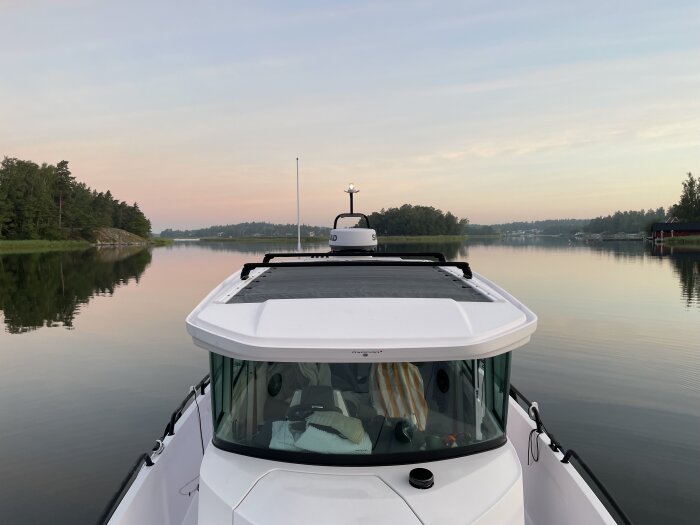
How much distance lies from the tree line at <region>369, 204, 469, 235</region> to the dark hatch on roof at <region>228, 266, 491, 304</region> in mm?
164713

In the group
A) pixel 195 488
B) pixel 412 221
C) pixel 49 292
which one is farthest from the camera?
pixel 412 221

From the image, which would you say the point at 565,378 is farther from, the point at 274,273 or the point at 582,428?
the point at 274,273

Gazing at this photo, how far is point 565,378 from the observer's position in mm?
12859

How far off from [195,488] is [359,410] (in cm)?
311

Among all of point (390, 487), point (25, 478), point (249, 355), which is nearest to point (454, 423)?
point (390, 487)

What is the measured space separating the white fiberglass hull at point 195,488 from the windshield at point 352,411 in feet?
4.24

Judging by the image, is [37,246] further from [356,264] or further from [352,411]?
[352,411]

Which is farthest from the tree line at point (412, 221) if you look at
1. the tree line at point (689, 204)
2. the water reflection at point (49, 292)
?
the water reflection at point (49, 292)

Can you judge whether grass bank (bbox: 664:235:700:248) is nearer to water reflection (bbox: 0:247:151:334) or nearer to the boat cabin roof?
water reflection (bbox: 0:247:151:334)

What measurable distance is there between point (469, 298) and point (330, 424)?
1.57 m

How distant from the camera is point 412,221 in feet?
590

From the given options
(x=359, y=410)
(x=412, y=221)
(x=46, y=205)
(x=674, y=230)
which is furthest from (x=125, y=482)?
(x=412, y=221)

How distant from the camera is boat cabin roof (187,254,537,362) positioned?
9.83 feet

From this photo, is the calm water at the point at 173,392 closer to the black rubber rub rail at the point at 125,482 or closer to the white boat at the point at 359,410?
the black rubber rub rail at the point at 125,482
